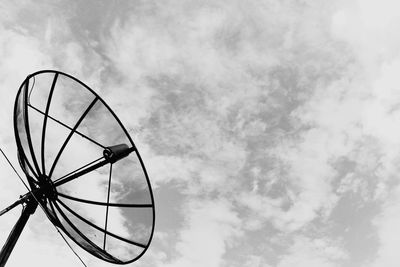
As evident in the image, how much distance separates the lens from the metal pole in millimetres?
5822

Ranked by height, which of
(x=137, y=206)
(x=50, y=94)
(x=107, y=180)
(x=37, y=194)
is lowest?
(x=37, y=194)

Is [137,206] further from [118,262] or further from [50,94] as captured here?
[50,94]

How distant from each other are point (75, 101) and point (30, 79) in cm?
124

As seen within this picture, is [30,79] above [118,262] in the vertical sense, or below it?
above

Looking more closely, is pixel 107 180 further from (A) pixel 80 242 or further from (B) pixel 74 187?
(A) pixel 80 242

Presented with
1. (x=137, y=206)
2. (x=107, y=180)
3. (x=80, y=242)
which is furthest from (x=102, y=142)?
(x=80, y=242)

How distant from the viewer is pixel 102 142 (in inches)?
331

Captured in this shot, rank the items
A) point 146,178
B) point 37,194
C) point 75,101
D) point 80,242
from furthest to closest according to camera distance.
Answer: point 75,101
point 80,242
point 146,178
point 37,194

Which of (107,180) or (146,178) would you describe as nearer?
(146,178)

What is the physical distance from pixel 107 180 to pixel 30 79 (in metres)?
3.17

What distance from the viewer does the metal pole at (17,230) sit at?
582 centimetres

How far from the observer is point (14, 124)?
770cm

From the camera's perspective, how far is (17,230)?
620 cm

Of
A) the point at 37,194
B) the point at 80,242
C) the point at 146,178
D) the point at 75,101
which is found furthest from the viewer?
the point at 75,101
